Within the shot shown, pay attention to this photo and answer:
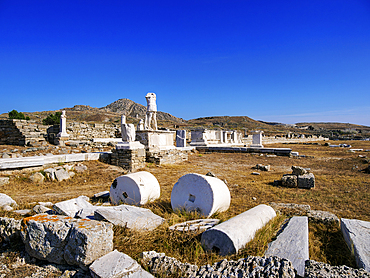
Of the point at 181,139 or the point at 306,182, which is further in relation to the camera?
the point at 181,139

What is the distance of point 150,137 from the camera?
398 inches

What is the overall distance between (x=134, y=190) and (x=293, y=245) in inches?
115

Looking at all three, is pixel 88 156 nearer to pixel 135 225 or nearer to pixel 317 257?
pixel 135 225

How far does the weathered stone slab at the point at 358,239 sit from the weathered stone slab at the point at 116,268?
2066 millimetres

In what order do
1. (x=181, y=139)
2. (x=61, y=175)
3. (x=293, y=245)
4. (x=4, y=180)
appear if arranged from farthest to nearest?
(x=181, y=139)
(x=61, y=175)
(x=4, y=180)
(x=293, y=245)

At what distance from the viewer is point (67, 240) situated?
7.48 ft

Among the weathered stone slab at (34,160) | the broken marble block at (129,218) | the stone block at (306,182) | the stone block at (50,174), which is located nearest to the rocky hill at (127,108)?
the weathered stone slab at (34,160)

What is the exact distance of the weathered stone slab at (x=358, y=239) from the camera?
2.12 meters

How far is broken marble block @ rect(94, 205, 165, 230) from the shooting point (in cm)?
289

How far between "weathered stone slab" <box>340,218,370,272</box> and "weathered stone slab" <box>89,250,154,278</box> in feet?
6.78

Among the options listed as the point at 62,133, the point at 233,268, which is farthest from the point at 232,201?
the point at 62,133

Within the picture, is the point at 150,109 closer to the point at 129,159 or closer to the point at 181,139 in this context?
the point at 129,159

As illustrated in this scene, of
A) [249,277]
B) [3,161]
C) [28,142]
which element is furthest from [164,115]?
[249,277]

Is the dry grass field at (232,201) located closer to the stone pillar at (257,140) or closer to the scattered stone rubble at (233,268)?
Result: the scattered stone rubble at (233,268)
